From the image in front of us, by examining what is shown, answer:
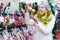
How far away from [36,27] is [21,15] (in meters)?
0.15

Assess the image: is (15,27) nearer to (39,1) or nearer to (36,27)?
(36,27)

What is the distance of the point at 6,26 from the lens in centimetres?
111

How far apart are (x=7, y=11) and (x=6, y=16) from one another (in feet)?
0.13

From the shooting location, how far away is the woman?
3.91 ft

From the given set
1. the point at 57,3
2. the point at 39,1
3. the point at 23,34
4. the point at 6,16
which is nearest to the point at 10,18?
the point at 6,16

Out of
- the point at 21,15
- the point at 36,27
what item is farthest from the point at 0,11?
the point at 36,27

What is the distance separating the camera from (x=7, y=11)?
3.67ft

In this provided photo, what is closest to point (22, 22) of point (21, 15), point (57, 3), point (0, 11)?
point (21, 15)

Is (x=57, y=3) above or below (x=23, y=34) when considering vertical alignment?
above

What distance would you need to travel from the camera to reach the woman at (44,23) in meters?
1.19

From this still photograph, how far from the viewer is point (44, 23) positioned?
47.6 inches

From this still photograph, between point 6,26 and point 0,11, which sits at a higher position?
point 0,11

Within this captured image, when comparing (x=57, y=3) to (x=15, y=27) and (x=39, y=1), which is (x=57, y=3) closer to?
(x=39, y=1)

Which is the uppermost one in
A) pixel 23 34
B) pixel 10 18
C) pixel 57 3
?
pixel 57 3
